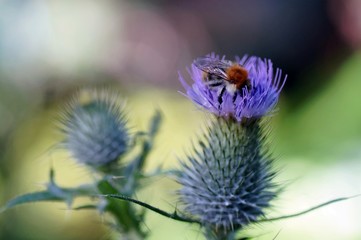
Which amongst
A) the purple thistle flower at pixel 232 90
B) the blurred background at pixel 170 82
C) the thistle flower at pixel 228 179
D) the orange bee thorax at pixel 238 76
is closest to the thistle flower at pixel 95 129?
the thistle flower at pixel 228 179

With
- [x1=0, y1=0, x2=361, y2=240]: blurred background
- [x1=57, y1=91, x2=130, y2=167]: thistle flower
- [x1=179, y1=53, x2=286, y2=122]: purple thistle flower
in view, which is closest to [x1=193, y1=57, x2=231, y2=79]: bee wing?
[x1=179, y1=53, x2=286, y2=122]: purple thistle flower

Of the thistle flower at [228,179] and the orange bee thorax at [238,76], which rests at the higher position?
the orange bee thorax at [238,76]

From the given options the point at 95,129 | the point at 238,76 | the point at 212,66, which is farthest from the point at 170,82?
the point at 238,76

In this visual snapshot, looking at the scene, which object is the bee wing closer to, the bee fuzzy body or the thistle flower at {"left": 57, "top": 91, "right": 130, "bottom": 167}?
the bee fuzzy body

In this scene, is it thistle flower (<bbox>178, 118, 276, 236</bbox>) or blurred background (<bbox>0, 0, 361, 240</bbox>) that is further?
blurred background (<bbox>0, 0, 361, 240</bbox>)

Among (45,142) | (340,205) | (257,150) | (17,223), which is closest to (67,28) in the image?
(45,142)

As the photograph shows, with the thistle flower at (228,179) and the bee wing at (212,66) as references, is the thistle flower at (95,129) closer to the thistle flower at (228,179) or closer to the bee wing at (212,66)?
the thistle flower at (228,179)

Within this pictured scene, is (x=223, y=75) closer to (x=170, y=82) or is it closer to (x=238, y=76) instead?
(x=238, y=76)
